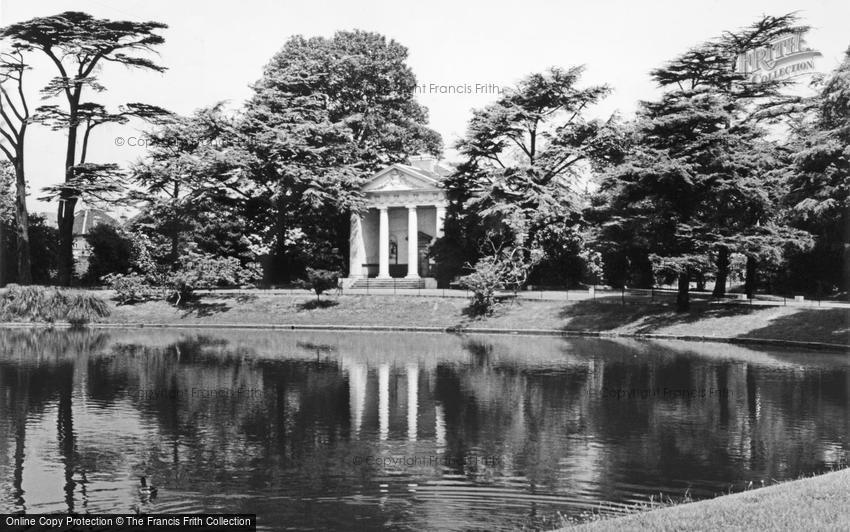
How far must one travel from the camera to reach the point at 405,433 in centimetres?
1454

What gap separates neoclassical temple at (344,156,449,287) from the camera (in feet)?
172

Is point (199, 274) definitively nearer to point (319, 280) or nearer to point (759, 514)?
point (319, 280)

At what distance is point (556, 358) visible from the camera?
2716cm

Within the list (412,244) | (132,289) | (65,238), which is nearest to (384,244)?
(412,244)

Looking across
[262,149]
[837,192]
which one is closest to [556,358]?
[837,192]

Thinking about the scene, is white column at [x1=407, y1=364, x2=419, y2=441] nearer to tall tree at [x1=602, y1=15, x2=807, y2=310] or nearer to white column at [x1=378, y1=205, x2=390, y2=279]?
tall tree at [x1=602, y1=15, x2=807, y2=310]

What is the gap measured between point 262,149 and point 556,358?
2748cm

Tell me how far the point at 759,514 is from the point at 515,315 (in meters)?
32.5

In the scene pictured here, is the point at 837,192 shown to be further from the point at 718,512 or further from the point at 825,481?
the point at 718,512

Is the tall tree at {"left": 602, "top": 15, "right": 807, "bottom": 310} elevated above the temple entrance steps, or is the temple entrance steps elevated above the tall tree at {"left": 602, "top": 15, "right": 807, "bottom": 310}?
the tall tree at {"left": 602, "top": 15, "right": 807, "bottom": 310}

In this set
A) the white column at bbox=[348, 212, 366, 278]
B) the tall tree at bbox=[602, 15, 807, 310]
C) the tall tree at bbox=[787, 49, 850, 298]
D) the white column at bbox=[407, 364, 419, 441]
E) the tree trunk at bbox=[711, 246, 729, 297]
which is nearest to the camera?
the white column at bbox=[407, 364, 419, 441]

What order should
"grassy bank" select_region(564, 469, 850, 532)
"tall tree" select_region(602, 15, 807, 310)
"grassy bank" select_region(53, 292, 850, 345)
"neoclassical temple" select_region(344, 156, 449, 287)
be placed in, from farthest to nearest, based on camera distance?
"neoclassical temple" select_region(344, 156, 449, 287) → "tall tree" select_region(602, 15, 807, 310) → "grassy bank" select_region(53, 292, 850, 345) → "grassy bank" select_region(564, 469, 850, 532)

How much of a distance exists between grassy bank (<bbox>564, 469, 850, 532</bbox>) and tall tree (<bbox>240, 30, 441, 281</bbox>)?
3992 cm

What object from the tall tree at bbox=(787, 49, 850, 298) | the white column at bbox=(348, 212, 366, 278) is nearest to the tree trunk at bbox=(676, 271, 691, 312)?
the tall tree at bbox=(787, 49, 850, 298)
